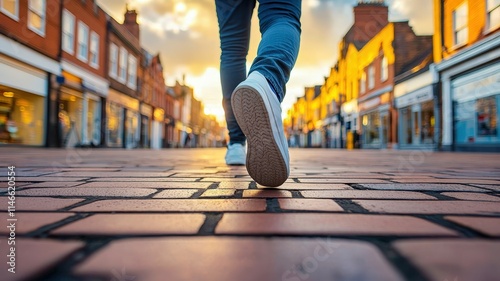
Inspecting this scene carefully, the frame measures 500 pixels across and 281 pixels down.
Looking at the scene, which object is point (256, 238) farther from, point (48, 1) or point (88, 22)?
point (88, 22)

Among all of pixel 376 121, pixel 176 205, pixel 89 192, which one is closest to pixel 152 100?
pixel 376 121

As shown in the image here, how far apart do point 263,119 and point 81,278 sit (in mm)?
775

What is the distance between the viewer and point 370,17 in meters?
21.5

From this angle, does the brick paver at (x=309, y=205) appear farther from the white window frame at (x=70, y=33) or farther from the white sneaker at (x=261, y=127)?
the white window frame at (x=70, y=33)

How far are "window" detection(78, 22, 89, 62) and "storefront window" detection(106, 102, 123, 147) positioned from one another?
8.70ft

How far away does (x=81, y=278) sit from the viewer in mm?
420

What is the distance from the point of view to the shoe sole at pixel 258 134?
1.10 m

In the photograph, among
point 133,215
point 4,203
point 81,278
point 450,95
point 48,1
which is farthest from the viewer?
point 450,95

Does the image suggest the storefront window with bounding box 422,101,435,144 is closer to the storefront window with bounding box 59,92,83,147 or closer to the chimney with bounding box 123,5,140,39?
the storefront window with bounding box 59,92,83,147

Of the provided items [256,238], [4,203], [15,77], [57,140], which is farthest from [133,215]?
[57,140]

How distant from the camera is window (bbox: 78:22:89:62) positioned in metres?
12.5

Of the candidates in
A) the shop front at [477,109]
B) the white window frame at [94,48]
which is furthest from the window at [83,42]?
the shop front at [477,109]

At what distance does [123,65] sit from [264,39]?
17439 mm

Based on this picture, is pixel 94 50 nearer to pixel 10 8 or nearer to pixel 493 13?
pixel 10 8
